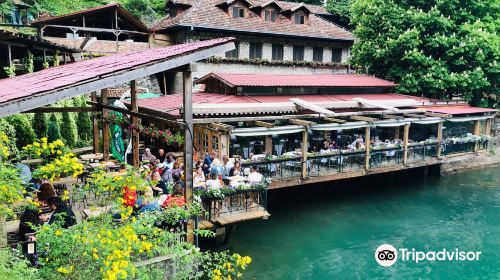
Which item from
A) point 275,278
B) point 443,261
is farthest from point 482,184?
point 275,278

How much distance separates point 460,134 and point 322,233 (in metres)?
14.3

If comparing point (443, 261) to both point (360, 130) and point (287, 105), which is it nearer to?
point (287, 105)

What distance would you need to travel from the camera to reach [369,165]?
19.1 m

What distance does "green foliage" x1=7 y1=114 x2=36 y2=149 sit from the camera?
1602 centimetres

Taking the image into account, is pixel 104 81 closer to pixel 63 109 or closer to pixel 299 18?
pixel 63 109

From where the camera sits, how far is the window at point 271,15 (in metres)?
29.0

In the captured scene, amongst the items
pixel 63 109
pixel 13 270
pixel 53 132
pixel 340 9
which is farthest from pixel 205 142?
pixel 340 9

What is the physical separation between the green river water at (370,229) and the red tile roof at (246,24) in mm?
11381

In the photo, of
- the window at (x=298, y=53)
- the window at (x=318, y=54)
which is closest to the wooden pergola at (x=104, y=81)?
the window at (x=298, y=53)

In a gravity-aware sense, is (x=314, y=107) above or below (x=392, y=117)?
above

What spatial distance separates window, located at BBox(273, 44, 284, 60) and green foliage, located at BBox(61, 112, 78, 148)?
14.5 metres

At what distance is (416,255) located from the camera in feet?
50.2

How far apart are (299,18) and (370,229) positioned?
58.7 feet

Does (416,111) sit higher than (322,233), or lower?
higher
